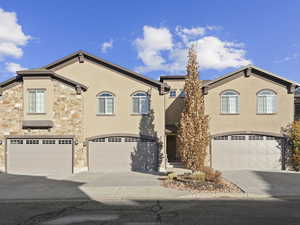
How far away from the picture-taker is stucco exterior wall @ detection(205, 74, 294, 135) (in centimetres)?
1441

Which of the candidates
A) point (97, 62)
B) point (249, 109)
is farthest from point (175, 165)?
point (97, 62)

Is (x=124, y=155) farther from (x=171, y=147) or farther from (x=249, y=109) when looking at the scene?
(x=249, y=109)

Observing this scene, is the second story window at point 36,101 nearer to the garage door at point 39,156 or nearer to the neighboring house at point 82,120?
the neighboring house at point 82,120

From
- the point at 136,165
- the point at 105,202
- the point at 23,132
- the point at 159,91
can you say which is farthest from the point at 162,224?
the point at 23,132

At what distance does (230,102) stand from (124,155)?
9.15 metres

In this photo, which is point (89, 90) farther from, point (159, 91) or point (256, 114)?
point (256, 114)

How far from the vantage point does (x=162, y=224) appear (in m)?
5.84

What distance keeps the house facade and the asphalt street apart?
6.19m

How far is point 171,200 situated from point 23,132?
1179cm

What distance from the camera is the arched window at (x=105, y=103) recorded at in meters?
14.5

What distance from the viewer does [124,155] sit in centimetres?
1417

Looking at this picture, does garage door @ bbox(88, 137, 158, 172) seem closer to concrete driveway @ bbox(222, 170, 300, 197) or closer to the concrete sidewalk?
the concrete sidewalk

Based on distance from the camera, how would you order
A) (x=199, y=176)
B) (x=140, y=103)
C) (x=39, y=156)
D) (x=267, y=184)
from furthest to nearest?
(x=140, y=103), (x=39, y=156), (x=267, y=184), (x=199, y=176)

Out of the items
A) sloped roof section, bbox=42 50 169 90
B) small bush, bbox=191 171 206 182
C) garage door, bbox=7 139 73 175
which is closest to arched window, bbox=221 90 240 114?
sloped roof section, bbox=42 50 169 90
